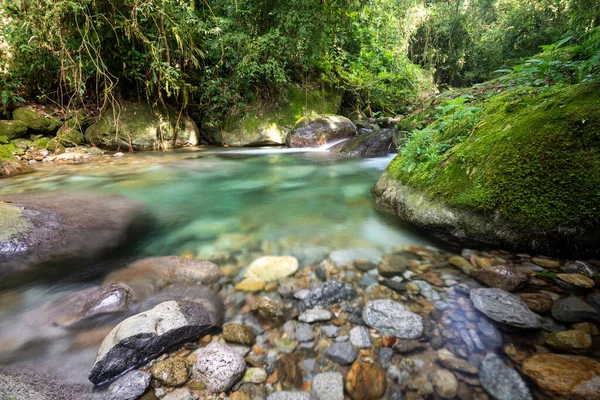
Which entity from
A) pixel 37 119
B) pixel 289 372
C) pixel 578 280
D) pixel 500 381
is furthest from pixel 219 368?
pixel 37 119

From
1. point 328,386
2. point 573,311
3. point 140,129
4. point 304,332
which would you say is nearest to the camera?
point 328,386

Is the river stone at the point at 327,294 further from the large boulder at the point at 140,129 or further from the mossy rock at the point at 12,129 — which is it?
the mossy rock at the point at 12,129

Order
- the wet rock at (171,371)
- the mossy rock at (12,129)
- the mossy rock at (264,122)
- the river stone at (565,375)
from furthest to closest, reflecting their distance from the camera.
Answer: the mossy rock at (264,122)
the mossy rock at (12,129)
the wet rock at (171,371)
the river stone at (565,375)

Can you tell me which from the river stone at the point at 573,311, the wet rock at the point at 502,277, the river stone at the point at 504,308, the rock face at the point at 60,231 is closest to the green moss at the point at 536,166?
the wet rock at the point at 502,277

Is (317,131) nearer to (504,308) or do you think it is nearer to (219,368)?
(504,308)

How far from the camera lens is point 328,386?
1.33 metres

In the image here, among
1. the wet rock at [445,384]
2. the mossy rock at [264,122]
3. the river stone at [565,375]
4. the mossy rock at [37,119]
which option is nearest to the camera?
the river stone at [565,375]

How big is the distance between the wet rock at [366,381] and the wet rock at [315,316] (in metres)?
0.36

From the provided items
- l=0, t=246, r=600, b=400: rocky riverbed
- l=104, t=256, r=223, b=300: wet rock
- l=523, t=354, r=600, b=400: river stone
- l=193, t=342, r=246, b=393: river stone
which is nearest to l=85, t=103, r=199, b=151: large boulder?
l=104, t=256, r=223, b=300: wet rock

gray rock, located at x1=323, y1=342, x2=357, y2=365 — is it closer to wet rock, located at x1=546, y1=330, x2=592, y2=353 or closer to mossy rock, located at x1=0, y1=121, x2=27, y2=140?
wet rock, located at x1=546, y1=330, x2=592, y2=353

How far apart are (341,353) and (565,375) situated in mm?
986

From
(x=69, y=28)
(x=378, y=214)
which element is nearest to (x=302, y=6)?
(x=69, y=28)

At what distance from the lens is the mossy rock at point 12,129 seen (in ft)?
22.1

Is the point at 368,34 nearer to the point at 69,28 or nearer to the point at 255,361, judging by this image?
the point at 69,28
